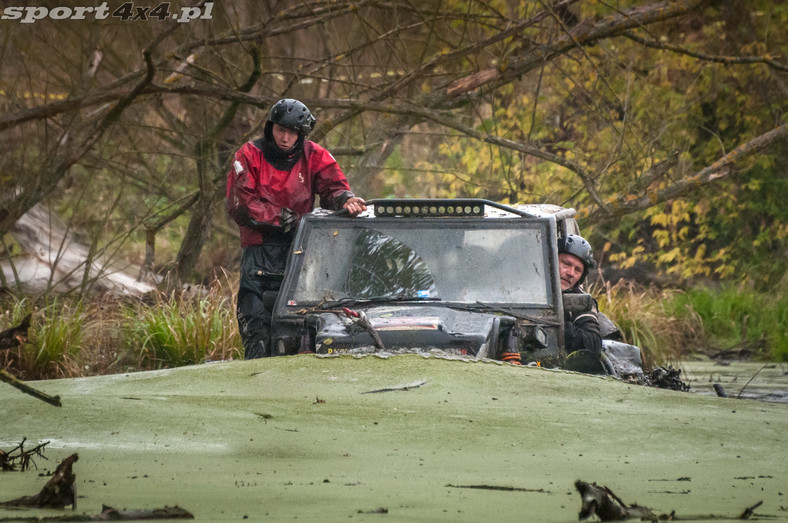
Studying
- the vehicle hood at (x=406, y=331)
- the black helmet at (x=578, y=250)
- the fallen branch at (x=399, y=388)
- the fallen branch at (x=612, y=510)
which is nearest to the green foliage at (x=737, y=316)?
the black helmet at (x=578, y=250)

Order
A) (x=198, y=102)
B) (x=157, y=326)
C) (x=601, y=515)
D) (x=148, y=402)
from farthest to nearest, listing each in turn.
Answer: (x=198, y=102), (x=157, y=326), (x=148, y=402), (x=601, y=515)

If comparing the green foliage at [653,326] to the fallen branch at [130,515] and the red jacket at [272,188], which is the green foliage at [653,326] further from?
the fallen branch at [130,515]

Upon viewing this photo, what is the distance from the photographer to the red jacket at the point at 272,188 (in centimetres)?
761

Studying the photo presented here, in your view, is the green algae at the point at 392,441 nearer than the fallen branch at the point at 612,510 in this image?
No

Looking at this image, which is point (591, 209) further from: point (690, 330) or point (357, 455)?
point (357, 455)

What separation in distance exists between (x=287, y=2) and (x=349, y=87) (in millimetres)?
1098

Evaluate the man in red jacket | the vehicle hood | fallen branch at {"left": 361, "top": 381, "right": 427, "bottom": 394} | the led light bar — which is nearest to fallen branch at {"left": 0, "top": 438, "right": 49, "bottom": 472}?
fallen branch at {"left": 361, "top": 381, "right": 427, "bottom": 394}

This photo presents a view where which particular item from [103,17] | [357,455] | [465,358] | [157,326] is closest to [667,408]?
[465,358]

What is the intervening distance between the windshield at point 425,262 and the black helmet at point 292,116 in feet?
2.17

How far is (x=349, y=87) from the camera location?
498 inches

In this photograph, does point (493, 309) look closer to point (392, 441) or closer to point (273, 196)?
point (273, 196)

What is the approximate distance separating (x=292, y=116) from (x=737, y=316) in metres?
10.4

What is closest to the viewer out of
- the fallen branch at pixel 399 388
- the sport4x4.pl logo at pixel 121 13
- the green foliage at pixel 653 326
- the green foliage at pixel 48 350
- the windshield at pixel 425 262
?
the fallen branch at pixel 399 388

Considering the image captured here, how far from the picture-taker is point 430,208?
24.5 feet
